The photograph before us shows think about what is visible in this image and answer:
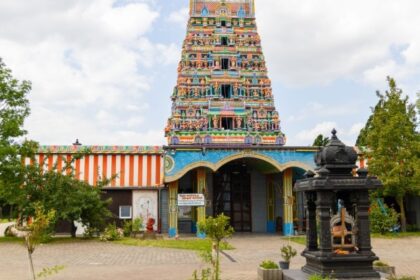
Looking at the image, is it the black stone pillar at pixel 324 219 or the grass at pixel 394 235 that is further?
the grass at pixel 394 235

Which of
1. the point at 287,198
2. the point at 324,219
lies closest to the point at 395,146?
the point at 287,198

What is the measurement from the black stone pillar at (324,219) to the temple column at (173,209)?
13.3 m

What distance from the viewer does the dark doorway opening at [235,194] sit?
2583 centimetres

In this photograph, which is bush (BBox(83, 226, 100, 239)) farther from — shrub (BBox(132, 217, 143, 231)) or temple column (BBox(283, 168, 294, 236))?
temple column (BBox(283, 168, 294, 236))

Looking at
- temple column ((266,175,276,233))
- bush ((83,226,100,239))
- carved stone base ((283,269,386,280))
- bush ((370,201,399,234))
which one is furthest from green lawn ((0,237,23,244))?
bush ((370,201,399,234))

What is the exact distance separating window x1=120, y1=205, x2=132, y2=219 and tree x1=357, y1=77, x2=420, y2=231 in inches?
482

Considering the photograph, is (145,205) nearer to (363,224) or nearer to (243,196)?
(243,196)

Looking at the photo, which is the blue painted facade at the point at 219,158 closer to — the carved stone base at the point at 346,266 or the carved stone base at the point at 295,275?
the carved stone base at the point at 295,275

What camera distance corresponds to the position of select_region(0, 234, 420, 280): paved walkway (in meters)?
11.9

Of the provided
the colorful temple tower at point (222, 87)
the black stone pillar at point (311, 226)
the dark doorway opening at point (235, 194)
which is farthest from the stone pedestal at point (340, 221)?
the colorful temple tower at point (222, 87)

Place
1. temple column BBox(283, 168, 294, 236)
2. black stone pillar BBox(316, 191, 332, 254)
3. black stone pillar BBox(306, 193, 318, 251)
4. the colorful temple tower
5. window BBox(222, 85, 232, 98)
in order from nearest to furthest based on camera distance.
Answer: black stone pillar BBox(316, 191, 332, 254)
black stone pillar BBox(306, 193, 318, 251)
temple column BBox(283, 168, 294, 236)
the colorful temple tower
window BBox(222, 85, 232, 98)

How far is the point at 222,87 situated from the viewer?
94.3 ft

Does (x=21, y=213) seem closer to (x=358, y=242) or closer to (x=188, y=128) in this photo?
(x=188, y=128)

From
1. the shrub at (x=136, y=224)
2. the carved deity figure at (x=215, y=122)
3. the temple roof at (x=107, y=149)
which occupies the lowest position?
the shrub at (x=136, y=224)
